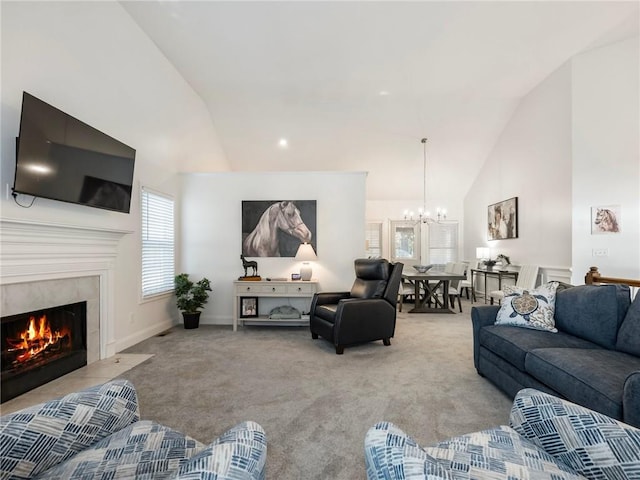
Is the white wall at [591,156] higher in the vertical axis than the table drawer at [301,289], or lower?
higher

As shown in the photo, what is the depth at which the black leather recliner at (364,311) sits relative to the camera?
3467 millimetres

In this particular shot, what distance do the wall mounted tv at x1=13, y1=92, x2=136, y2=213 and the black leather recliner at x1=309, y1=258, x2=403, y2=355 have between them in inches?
97.7

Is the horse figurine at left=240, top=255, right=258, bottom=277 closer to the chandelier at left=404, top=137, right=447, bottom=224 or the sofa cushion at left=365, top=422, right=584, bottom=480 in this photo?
the chandelier at left=404, top=137, right=447, bottom=224

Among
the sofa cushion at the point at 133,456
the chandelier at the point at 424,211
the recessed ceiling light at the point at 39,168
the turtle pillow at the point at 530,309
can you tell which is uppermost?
the chandelier at the point at 424,211

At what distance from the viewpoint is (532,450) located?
113 centimetres

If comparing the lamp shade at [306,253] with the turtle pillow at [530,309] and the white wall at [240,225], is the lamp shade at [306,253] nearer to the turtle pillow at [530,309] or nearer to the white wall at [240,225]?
the white wall at [240,225]

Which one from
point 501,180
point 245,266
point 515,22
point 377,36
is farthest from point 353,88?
point 501,180

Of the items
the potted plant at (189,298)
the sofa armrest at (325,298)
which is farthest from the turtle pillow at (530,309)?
the potted plant at (189,298)

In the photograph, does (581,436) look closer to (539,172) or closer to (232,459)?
(232,459)

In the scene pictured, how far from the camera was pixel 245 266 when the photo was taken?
15.5 feet

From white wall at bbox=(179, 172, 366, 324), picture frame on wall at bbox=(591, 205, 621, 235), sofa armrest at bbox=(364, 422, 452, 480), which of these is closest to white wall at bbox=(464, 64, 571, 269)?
picture frame on wall at bbox=(591, 205, 621, 235)

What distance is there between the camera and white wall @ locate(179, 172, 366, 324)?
16.1 feet

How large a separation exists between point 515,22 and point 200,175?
455cm

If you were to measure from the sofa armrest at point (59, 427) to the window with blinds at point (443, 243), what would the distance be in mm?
8364
